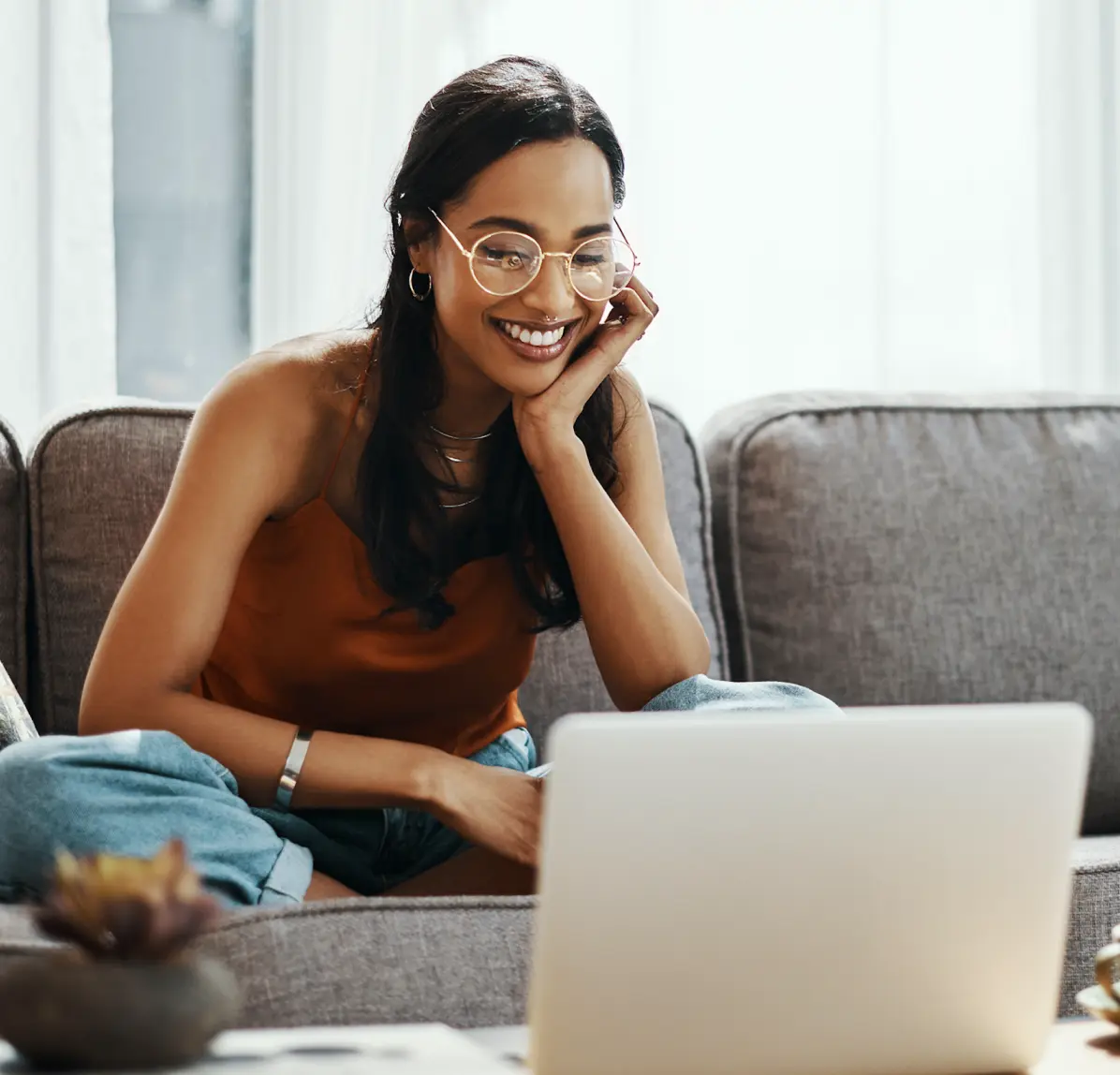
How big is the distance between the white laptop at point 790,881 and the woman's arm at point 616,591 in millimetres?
825

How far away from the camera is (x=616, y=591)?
1.62 metres

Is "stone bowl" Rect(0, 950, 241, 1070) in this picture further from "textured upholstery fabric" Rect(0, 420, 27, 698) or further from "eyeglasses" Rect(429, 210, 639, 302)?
"textured upholstery fabric" Rect(0, 420, 27, 698)

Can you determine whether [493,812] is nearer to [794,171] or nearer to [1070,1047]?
[1070,1047]

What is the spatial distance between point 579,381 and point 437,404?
16cm

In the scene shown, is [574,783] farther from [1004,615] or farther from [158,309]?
[158,309]

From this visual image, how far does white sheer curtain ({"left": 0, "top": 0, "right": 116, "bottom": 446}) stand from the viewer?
236 centimetres

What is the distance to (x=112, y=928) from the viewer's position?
66 cm

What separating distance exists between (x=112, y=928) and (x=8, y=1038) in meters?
0.07

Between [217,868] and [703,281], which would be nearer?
[217,868]

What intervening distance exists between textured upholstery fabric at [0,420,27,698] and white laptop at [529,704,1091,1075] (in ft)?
3.89

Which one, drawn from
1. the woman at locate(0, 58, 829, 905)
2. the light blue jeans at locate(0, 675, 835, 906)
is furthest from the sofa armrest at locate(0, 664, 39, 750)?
the light blue jeans at locate(0, 675, 835, 906)

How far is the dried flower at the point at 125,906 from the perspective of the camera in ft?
2.15

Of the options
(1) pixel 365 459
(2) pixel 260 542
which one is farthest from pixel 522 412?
(2) pixel 260 542

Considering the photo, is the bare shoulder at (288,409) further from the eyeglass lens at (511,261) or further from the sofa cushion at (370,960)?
the sofa cushion at (370,960)
